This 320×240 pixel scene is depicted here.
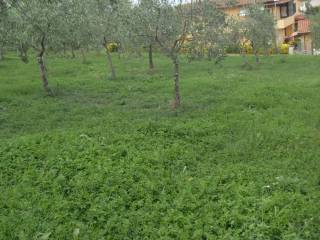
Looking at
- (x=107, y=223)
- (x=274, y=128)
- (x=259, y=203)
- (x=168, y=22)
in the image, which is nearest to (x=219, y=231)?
(x=259, y=203)

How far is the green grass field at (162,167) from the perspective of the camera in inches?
307

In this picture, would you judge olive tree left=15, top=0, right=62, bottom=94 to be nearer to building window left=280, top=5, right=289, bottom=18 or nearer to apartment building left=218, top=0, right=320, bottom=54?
apartment building left=218, top=0, right=320, bottom=54

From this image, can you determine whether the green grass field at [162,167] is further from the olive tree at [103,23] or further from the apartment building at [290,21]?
the apartment building at [290,21]

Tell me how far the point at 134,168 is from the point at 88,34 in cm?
1728

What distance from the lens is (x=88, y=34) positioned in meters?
25.7

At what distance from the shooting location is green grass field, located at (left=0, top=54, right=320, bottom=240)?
7.80 metres

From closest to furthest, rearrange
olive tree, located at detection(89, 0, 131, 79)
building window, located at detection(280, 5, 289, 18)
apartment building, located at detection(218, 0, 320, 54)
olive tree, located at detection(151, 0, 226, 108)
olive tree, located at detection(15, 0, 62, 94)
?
olive tree, located at detection(151, 0, 226, 108), olive tree, located at detection(15, 0, 62, 94), olive tree, located at detection(89, 0, 131, 79), apartment building, located at detection(218, 0, 320, 54), building window, located at detection(280, 5, 289, 18)

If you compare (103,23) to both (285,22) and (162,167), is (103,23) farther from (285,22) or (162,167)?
(285,22)

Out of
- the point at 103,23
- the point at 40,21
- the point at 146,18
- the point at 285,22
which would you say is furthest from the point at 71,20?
the point at 285,22

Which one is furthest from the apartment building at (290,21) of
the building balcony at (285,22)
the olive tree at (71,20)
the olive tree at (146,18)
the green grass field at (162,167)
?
the olive tree at (146,18)

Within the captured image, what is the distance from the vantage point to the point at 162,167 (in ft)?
32.9

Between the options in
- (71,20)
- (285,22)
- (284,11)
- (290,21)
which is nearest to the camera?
(71,20)

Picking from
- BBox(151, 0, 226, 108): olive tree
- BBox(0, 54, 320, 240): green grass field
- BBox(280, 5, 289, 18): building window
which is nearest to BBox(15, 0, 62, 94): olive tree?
BBox(0, 54, 320, 240): green grass field

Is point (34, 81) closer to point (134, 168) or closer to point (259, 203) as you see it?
point (134, 168)
